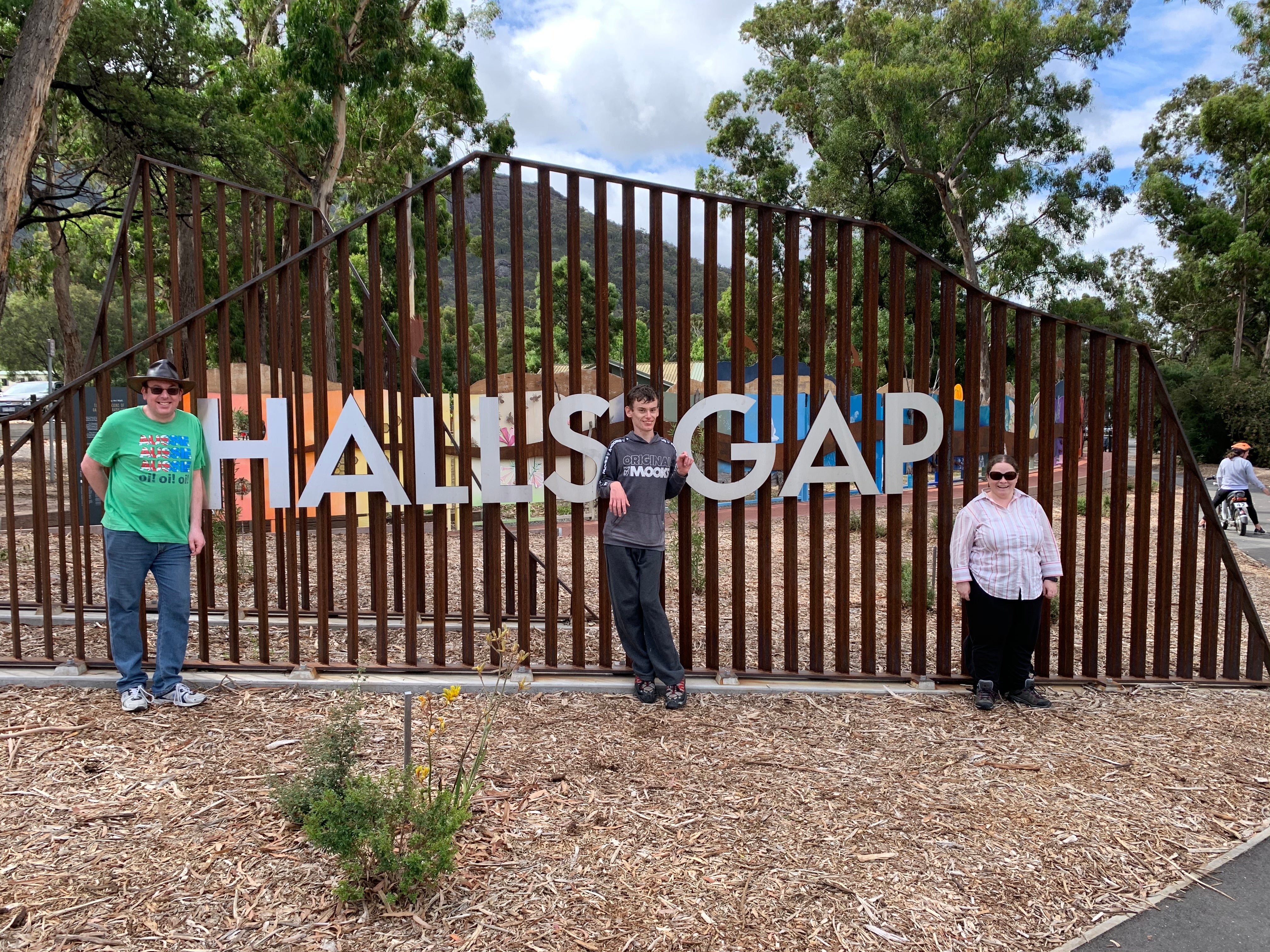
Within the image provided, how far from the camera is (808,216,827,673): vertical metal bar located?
4914 millimetres

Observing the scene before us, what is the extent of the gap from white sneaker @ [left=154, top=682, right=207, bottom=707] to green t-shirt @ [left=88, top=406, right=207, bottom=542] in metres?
0.76

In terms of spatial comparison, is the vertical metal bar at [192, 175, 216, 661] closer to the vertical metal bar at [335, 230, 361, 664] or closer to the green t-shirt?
the green t-shirt

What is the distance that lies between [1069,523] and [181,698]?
4.96m

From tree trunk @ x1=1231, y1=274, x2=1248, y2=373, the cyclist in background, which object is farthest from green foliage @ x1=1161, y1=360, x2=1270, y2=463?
the cyclist in background

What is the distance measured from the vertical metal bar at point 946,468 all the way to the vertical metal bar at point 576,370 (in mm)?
2062

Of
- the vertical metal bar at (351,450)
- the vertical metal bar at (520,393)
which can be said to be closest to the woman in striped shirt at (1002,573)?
the vertical metal bar at (520,393)

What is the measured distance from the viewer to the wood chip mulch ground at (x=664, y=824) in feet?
8.86

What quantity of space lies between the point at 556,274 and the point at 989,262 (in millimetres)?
18440

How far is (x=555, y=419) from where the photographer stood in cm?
472

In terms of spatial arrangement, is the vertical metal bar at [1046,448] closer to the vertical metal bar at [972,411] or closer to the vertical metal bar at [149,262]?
the vertical metal bar at [972,411]

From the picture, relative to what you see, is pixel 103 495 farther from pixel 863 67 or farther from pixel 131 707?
pixel 863 67

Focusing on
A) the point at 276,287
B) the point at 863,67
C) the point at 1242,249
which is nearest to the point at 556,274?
the point at 863,67

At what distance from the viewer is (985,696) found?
15.4ft

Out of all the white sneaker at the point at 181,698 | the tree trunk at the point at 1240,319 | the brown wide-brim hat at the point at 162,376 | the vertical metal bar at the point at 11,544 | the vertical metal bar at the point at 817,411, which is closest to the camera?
the brown wide-brim hat at the point at 162,376
